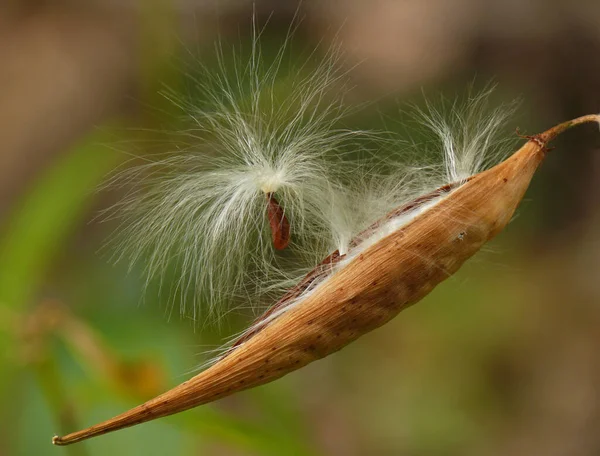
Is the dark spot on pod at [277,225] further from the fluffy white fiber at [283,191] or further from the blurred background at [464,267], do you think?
the blurred background at [464,267]

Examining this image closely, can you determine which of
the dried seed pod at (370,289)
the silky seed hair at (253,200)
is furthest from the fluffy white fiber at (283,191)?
the dried seed pod at (370,289)

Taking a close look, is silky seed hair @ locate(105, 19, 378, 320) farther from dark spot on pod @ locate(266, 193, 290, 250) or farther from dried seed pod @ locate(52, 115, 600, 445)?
dried seed pod @ locate(52, 115, 600, 445)

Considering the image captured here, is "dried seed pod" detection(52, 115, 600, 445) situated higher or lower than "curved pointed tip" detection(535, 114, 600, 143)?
lower

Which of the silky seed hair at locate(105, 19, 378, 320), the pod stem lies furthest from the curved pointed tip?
the silky seed hair at locate(105, 19, 378, 320)

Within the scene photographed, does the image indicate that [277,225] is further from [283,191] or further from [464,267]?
[464,267]

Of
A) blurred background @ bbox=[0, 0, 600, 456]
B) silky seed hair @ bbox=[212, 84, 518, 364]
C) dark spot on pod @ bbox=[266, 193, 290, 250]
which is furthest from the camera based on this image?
blurred background @ bbox=[0, 0, 600, 456]

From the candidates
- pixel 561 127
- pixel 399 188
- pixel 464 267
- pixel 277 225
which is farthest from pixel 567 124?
pixel 464 267
